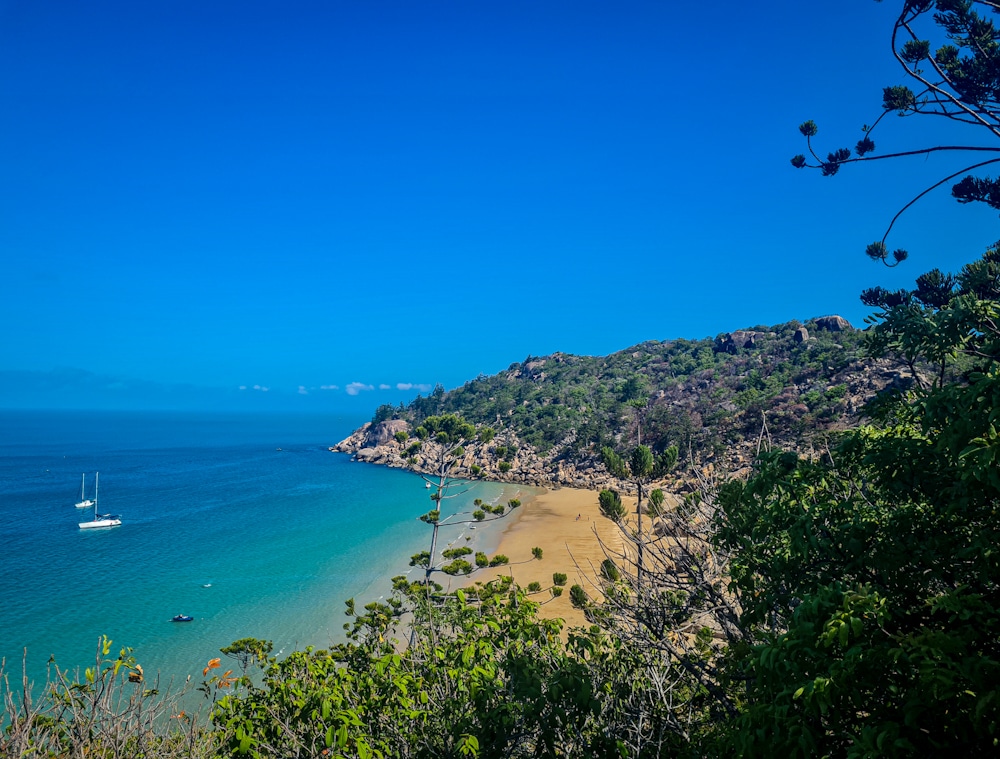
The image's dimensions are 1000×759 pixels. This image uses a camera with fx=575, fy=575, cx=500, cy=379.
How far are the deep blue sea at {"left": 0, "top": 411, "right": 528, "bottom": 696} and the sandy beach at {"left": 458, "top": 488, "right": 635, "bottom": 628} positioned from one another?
234cm

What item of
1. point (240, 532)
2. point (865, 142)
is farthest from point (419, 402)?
point (865, 142)

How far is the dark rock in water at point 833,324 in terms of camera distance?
62969 mm

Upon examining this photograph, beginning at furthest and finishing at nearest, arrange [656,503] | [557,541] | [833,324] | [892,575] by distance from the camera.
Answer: [833,324], [557,541], [656,503], [892,575]

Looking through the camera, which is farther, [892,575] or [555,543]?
[555,543]

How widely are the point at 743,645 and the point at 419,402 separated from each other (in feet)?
251

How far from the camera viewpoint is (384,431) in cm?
7350

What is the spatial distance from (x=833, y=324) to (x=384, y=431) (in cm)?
5416

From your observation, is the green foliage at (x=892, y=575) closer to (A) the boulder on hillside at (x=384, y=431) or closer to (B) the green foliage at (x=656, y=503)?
(B) the green foliage at (x=656, y=503)

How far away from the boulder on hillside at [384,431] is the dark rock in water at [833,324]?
49770mm

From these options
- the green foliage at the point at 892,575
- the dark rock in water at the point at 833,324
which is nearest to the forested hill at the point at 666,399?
the dark rock in water at the point at 833,324

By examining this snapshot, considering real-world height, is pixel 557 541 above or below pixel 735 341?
below

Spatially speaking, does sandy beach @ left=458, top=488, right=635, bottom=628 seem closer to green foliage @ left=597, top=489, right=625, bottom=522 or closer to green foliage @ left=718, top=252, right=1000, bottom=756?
green foliage @ left=597, top=489, right=625, bottom=522

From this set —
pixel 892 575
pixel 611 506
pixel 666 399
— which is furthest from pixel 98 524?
pixel 666 399

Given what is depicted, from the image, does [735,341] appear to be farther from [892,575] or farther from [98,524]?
[892,575]
